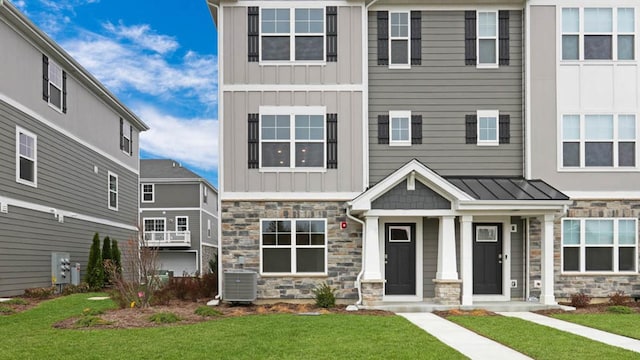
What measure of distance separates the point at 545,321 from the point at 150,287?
8618 mm

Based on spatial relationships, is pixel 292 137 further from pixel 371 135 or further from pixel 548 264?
pixel 548 264

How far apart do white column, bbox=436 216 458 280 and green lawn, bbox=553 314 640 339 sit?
8.03 ft

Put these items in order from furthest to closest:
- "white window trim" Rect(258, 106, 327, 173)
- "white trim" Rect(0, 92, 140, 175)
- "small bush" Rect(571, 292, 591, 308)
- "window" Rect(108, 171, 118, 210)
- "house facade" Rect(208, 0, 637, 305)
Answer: "window" Rect(108, 171, 118, 210) < "white trim" Rect(0, 92, 140, 175) < "white window trim" Rect(258, 106, 327, 173) < "house facade" Rect(208, 0, 637, 305) < "small bush" Rect(571, 292, 591, 308)

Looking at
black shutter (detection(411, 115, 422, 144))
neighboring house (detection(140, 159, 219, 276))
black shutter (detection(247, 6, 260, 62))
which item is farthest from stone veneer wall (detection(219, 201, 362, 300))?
neighboring house (detection(140, 159, 219, 276))

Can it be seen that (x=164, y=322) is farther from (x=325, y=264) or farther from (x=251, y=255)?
(x=325, y=264)

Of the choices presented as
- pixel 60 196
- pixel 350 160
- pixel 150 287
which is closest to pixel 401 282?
pixel 350 160

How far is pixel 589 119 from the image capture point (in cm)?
1498

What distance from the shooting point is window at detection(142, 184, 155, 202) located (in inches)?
1469

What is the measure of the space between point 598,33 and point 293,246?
9.67 meters

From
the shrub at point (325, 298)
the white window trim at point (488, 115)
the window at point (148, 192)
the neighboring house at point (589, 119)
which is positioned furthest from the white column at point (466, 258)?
the window at point (148, 192)

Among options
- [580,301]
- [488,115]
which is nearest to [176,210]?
[488,115]

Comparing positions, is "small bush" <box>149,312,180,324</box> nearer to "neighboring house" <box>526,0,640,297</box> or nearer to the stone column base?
the stone column base

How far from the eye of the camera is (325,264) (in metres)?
14.6

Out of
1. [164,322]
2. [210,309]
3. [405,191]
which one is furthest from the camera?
[405,191]
